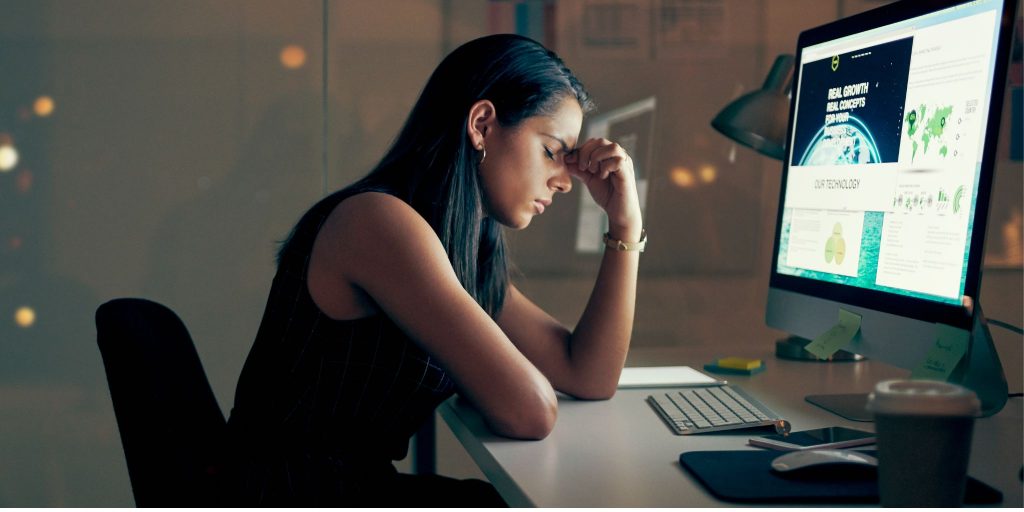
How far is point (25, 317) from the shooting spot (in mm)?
2199

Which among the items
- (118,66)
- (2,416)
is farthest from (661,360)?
(2,416)

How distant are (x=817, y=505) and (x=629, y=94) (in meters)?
1.63

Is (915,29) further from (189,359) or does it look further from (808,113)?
(189,359)

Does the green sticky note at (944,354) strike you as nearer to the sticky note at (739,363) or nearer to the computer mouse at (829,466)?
the computer mouse at (829,466)

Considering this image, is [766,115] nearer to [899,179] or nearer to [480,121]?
[899,179]

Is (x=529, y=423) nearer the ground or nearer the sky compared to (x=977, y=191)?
nearer the ground

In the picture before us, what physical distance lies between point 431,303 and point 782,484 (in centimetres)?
48

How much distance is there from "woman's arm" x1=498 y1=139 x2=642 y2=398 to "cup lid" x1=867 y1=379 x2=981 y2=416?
0.74m

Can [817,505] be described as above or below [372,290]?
below

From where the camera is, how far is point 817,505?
0.83 m

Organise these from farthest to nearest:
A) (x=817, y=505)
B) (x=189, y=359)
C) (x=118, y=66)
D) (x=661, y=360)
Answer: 1. (x=118, y=66)
2. (x=661, y=360)
3. (x=189, y=359)
4. (x=817, y=505)

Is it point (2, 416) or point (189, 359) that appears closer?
point (189, 359)

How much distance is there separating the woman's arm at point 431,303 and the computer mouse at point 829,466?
0.32 metres

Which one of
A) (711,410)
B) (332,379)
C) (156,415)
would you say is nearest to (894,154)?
(711,410)
